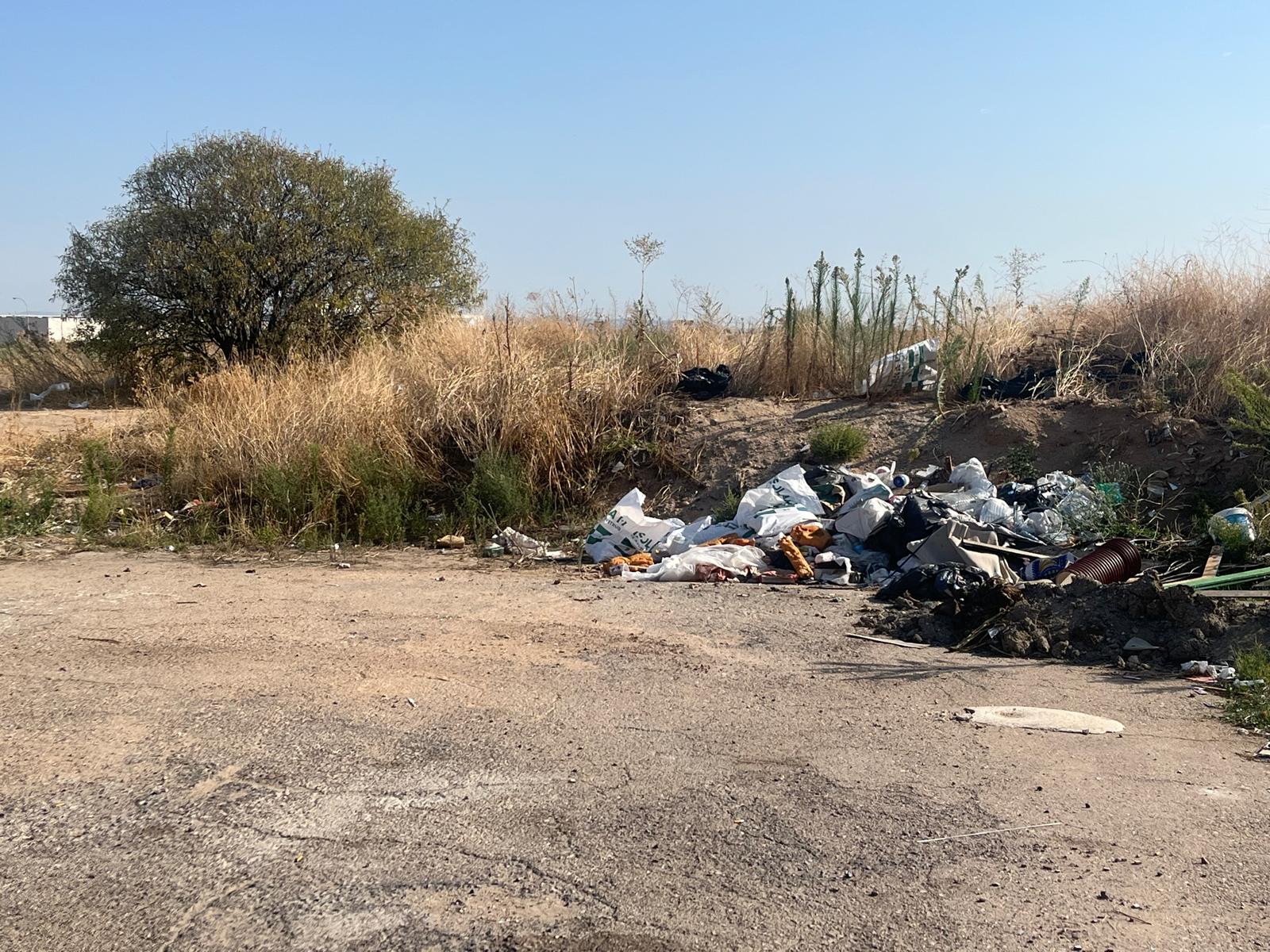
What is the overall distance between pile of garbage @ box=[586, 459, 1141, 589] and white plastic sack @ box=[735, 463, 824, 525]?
0.03ft

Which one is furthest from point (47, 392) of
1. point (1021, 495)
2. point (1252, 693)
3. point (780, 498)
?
point (1252, 693)

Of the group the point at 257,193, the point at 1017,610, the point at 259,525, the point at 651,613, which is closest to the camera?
the point at 1017,610

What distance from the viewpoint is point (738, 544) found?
9.47m

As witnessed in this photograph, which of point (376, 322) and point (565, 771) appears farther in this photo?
point (376, 322)

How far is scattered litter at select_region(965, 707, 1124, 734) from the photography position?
5.13m

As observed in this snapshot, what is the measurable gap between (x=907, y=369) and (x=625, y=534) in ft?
16.2

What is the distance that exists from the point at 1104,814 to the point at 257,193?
1820 cm

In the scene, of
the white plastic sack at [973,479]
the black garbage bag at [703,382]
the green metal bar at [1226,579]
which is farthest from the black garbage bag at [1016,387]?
the green metal bar at [1226,579]

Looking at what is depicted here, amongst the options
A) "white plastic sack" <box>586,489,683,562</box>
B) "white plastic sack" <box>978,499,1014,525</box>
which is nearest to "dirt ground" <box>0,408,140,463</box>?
"white plastic sack" <box>586,489,683,562</box>

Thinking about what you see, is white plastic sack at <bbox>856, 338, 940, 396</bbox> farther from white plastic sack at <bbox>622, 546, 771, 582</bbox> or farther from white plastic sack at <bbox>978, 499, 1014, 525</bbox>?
white plastic sack at <bbox>622, 546, 771, 582</bbox>

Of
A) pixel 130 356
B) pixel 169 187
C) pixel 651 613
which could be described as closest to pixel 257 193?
pixel 169 187

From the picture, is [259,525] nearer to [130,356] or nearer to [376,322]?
[376,322]

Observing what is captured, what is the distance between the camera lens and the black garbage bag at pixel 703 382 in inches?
525

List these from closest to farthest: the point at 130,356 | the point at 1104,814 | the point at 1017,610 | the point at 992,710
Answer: the point at 1104,814
the point at 992,710
the point at 1017,610
the point at 130,356
